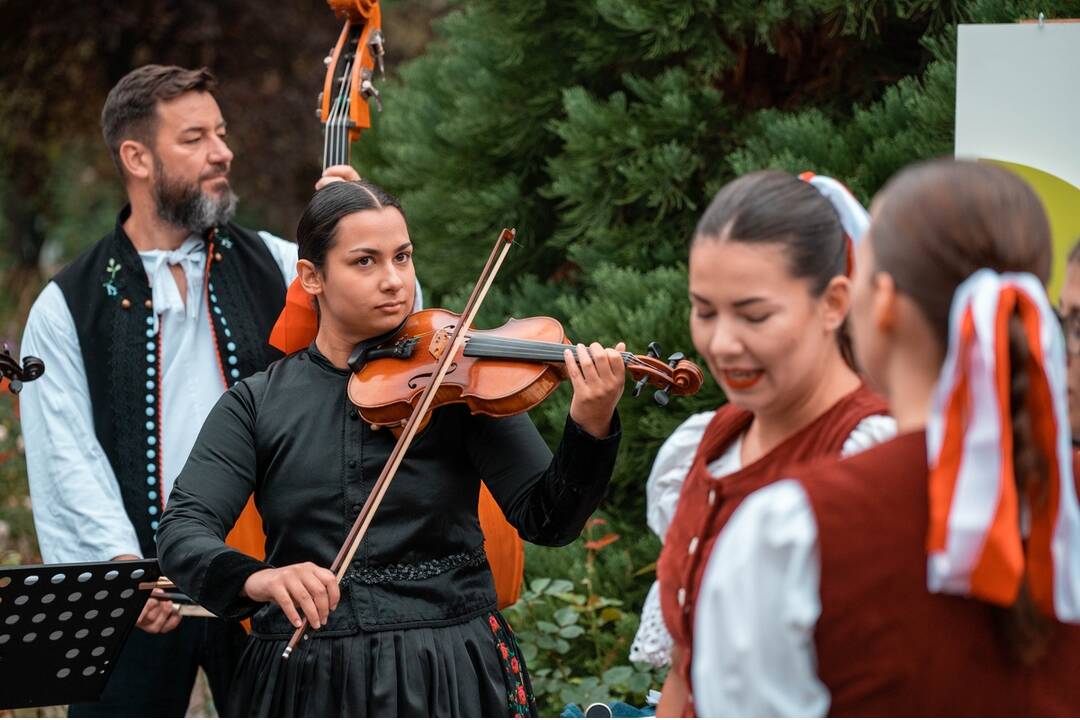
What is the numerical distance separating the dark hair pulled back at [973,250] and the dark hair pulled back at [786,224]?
0.26 meters

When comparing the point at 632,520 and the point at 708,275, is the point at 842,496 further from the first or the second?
the point at 632,520

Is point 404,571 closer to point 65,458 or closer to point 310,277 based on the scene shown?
point 310,277

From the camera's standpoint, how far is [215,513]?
2.46m

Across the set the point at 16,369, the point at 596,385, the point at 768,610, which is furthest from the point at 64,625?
the point at 768,610

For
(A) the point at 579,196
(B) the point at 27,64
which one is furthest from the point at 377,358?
(B) the point at 27,64

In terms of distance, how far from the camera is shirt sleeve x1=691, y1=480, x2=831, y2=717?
138cm

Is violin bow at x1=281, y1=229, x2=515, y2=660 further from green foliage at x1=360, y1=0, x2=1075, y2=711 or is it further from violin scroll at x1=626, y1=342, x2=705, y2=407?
green foliage at x1=360, y1=0, x2=1075, y2=711

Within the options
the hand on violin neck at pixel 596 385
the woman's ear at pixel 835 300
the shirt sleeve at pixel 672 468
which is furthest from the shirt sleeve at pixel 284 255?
the woman's ear at pixel 835 300

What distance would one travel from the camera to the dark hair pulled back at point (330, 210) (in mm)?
2594

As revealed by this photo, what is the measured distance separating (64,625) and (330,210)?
0.94 metres

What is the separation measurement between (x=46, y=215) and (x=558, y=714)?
9453mm

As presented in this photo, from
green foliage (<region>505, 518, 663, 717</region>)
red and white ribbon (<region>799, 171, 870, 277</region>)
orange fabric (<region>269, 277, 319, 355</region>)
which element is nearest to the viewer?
red and white ribbon (<region>799, 171, 870, 277</region>)

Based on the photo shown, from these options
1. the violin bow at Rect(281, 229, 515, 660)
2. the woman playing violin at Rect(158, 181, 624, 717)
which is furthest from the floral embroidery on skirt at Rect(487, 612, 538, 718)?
the violin bow at Rect(281, 229, 515, 660)

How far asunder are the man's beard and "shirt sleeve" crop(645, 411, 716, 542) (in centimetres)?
187
